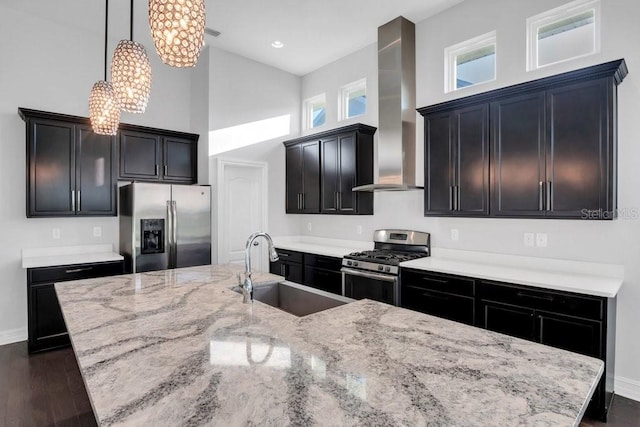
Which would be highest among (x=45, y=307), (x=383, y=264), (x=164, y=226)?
(x=164, y=226)

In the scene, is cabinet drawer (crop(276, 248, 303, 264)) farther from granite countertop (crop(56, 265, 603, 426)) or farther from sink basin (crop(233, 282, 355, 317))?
granite countertop (crop(56, 265, 603, 426))

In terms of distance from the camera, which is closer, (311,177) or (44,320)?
(44,320)

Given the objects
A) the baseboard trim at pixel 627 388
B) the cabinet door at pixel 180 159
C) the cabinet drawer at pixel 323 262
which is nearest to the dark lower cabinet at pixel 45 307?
the cabinet door at pixel 180 159

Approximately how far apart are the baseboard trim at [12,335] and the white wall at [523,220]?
4.10 metres

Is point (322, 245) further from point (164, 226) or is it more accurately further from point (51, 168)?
point (51, 168)

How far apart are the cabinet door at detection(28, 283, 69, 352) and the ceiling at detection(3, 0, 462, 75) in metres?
3.07

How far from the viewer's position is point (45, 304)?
11.9ft

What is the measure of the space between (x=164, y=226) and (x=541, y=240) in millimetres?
4058

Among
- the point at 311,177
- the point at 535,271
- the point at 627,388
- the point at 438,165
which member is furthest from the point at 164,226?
the point at 627,388

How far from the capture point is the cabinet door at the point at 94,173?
4105 mm

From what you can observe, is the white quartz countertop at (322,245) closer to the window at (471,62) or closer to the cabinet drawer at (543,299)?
the cabinet drawer at (543,299)

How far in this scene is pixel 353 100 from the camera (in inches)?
206

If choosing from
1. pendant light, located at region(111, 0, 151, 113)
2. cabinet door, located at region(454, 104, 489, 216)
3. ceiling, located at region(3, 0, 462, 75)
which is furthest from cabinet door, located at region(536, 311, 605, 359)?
ceiling, located at region(3, 0, 462, 75)

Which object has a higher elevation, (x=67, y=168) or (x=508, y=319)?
(x=67, y=168)
